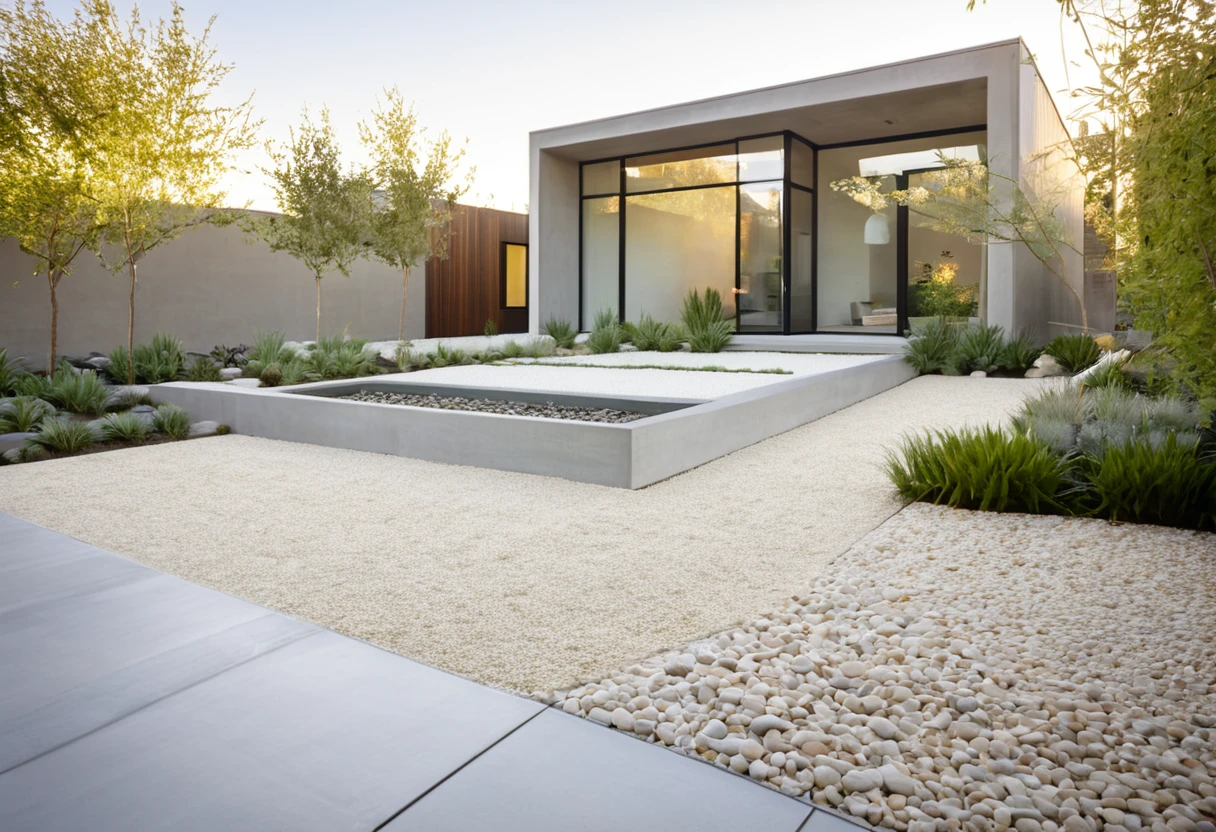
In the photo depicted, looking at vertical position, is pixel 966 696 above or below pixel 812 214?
below

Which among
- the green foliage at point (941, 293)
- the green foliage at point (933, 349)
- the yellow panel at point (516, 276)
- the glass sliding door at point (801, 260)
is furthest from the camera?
the yellow panel at point (516, 276)

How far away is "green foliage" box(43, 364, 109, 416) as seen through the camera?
7.67m

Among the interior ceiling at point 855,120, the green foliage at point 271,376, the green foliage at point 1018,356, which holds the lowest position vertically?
the green foliage at point 271,376

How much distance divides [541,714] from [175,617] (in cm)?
142

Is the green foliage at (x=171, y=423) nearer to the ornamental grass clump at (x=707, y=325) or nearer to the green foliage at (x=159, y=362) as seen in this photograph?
the green foliage at (x=159, y=362)

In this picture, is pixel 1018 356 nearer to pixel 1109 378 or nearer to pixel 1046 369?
pixel 1046 369

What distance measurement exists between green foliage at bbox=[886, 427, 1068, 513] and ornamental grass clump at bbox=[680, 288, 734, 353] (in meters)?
7.55

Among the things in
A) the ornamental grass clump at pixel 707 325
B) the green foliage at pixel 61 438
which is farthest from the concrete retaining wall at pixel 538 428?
the ornamental grass clump at pixel 707 325

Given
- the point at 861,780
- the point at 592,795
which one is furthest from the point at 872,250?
the point at 592,795

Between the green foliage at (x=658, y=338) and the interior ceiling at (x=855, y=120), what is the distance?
10.7ft

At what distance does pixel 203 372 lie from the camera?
9.50 meters

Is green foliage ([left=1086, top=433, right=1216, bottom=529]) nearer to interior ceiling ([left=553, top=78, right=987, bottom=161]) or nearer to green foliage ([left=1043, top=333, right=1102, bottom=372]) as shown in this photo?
green foliage ([left=1043, top=333, right=1102, bottom=372])

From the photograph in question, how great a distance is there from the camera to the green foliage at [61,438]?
20.0 ft

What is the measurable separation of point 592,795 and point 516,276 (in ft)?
61.4
